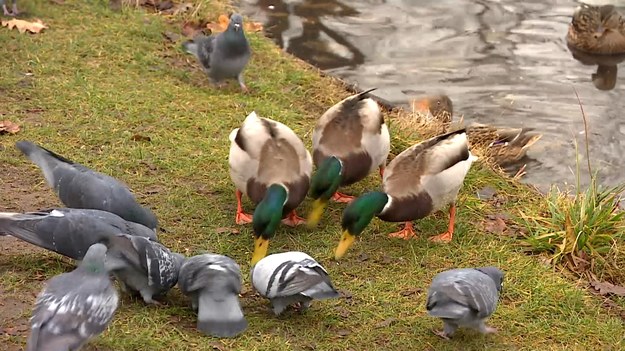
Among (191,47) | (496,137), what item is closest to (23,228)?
(191,47)

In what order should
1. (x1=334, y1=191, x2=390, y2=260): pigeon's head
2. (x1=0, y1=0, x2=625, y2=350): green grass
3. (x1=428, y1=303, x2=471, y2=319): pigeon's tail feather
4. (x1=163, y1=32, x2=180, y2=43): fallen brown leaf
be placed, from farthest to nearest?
(x1=163, y1=32, x2=180, y2=43): fallen brown leaf < (x1=334, y1=191, x2=390, y2=260): pigeon's head < (x1=0, y1=0, x2=625, y2=350): green grass < (x1=428, y1=303, x2=471, y2=319): pigeon's tail feather

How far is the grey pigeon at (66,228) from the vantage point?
440cm

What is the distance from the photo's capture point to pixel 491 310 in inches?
173

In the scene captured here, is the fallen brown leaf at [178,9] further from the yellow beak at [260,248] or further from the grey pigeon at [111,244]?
the grey pigeon at [111,244]

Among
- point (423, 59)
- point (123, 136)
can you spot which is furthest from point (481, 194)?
point (423, 59)

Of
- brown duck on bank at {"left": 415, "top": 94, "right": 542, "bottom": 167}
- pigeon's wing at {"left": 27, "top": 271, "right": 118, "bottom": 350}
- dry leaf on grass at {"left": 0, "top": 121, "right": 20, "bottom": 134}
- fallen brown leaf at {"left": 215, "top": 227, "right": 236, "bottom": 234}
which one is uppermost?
pigeon's wing at {"left": 27, "top": 271, "right": 118, "bottom": 350}

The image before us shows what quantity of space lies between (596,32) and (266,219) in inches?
246

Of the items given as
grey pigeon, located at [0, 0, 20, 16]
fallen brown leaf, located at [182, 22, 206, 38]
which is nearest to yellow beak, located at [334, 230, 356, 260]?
fallen brown leaf, located at [182, 22, 206, 38]

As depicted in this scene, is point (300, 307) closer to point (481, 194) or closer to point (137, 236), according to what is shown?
point (137, 236)

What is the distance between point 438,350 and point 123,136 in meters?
3.09

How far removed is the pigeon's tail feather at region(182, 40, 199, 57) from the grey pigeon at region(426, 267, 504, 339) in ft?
13.0

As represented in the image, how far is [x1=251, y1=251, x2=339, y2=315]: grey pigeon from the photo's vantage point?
4395 mm

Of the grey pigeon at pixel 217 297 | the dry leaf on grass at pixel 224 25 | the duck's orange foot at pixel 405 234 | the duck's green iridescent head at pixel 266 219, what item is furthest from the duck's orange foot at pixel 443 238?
the dry leaf on grass at pixel 224 25

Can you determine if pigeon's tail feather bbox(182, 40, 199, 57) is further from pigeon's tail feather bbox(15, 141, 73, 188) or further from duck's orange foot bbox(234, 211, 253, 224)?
pigeon's tail feather bbox(15, 141, 73, 188)
